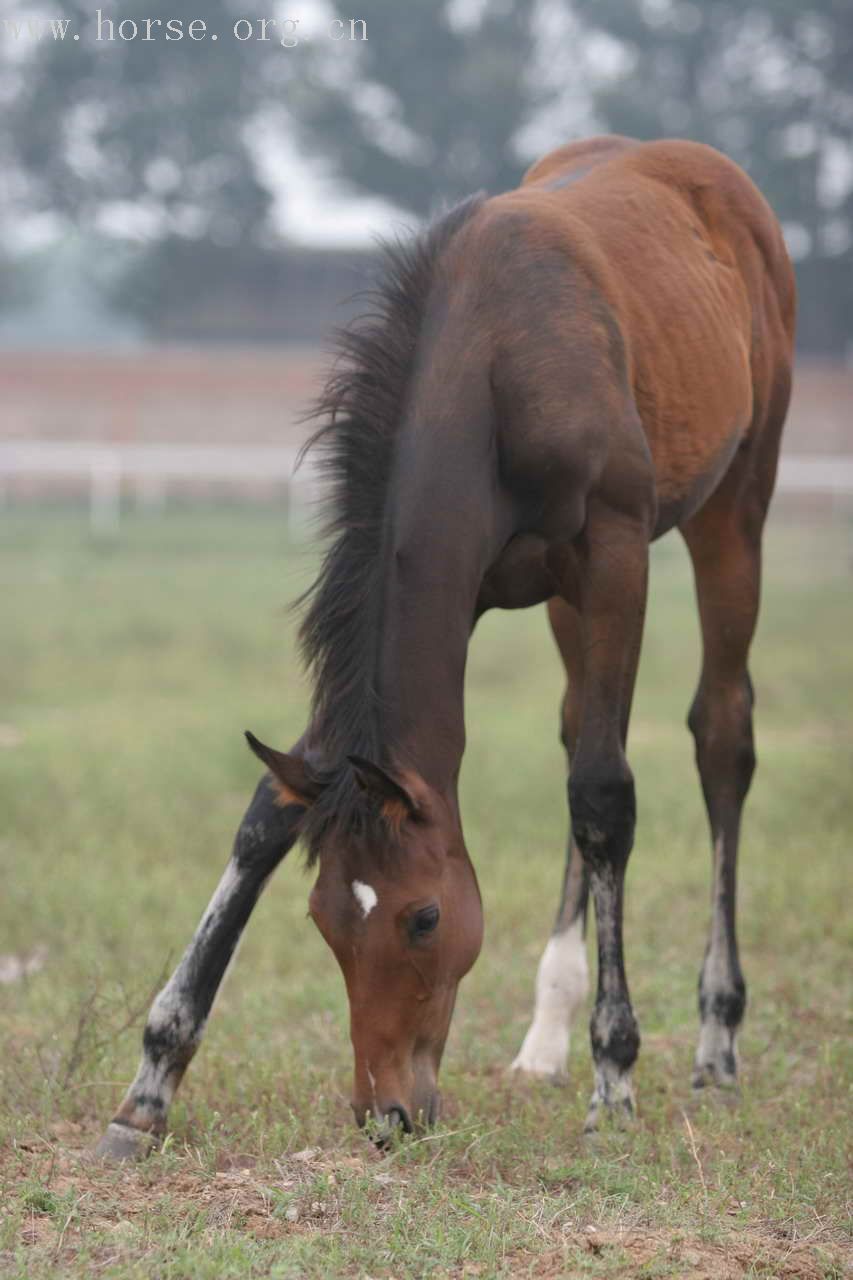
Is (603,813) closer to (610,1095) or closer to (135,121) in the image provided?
(610,1095)

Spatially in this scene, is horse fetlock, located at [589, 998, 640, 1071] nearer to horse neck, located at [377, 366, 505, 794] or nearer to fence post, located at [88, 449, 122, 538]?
horse neck, located at [377, 366, 505, 794]

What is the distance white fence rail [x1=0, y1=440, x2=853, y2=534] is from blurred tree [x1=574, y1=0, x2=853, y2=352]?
13.7 ft

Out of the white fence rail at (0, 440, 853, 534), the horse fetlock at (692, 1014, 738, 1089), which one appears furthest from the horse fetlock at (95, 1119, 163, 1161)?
the white fence rail at (0, 440, 853, 534)

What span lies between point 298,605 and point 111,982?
7.46 feet

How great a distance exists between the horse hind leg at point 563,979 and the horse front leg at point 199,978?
45.6 inches

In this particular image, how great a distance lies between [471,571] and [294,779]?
66 cm

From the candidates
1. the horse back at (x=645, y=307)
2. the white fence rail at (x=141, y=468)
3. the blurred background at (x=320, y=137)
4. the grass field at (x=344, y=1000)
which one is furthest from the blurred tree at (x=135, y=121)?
the horse back at (x=645, y=307)

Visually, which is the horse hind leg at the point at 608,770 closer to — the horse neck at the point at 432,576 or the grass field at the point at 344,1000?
the grass field at the point at 344,1000

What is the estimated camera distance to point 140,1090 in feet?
13.2

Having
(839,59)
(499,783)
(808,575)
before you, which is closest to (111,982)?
(499,783)

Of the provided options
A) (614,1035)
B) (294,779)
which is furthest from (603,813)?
(294,779)

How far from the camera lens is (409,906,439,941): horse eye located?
3684 mm

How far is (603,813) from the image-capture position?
13.9 feet

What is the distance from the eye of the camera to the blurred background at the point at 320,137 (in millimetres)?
31875
